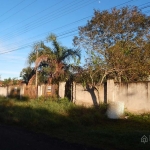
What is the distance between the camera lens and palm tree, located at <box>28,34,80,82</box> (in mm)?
21219

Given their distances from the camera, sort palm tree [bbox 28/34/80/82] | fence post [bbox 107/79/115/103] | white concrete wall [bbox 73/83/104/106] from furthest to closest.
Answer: palm tree [bbox 28/34/80/82] → white concrete wall [bbox 73/83/104/106] → fence post [bbox 107/79/115/103]

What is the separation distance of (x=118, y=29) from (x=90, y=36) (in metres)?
2.25

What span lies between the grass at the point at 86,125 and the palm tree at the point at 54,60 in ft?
20.8

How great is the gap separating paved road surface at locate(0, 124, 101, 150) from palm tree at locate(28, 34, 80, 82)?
38.6ft

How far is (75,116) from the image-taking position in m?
12.9

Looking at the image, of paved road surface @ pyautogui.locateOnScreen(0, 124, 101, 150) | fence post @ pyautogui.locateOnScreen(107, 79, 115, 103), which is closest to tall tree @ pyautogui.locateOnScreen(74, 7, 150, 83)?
fence post @ pyautogui.locateOnScreen(107, 79, 115, 103)

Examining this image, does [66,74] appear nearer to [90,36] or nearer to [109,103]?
[90,36]

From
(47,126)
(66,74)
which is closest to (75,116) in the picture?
(47,126)

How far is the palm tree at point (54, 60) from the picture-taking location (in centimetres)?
2122

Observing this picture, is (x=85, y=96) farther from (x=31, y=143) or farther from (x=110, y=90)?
(x=31, y=143)

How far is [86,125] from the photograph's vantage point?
11.4m

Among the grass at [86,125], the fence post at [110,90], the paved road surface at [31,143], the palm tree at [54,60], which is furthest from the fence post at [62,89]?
the paved road surface at [31,143]

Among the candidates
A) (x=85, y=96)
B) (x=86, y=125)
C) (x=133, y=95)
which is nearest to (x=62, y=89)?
(x=85, y=96)

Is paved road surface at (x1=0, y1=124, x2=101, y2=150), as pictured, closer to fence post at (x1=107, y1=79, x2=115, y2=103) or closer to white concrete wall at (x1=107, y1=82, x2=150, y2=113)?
white concrete wall at (x1=107, y1=82, x2=150, y2=113)
